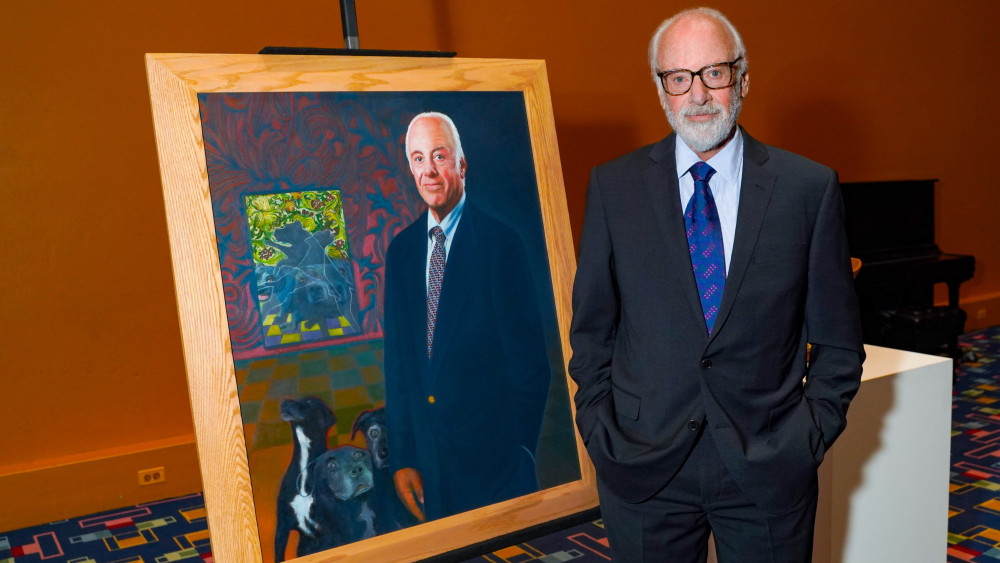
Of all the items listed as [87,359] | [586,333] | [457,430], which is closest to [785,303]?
[586,333]

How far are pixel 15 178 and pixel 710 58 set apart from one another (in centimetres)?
299

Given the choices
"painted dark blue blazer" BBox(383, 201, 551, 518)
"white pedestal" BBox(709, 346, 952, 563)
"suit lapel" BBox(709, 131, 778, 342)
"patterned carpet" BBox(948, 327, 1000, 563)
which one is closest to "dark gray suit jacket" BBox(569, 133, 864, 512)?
"suit lapel" BBox(709, 131, 778, 342)

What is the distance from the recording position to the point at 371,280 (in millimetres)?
2346

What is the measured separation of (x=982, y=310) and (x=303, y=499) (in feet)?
19.5

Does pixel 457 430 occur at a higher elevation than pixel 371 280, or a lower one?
lower

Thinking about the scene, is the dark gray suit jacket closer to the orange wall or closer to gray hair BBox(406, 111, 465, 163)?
gray hair BBox(406, 111, 465, 163)

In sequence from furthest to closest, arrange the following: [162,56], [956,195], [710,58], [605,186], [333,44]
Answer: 1. [956,195]
2. [333,44]
3. [162,56]
4. [605,186]
5. [710,58]

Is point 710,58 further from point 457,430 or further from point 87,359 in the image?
point 87,359

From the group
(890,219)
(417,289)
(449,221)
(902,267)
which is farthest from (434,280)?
(890,219)

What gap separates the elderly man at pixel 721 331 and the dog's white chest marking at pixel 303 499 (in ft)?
2.91

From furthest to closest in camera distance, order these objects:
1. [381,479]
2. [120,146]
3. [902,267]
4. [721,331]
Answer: [902,267]
[120,146]
[381,479]
[721,331]

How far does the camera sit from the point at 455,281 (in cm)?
246

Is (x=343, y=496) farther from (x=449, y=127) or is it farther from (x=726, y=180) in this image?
(x=726, y=180)

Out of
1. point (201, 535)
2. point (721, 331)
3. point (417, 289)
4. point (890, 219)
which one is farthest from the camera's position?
point (890, 219)
